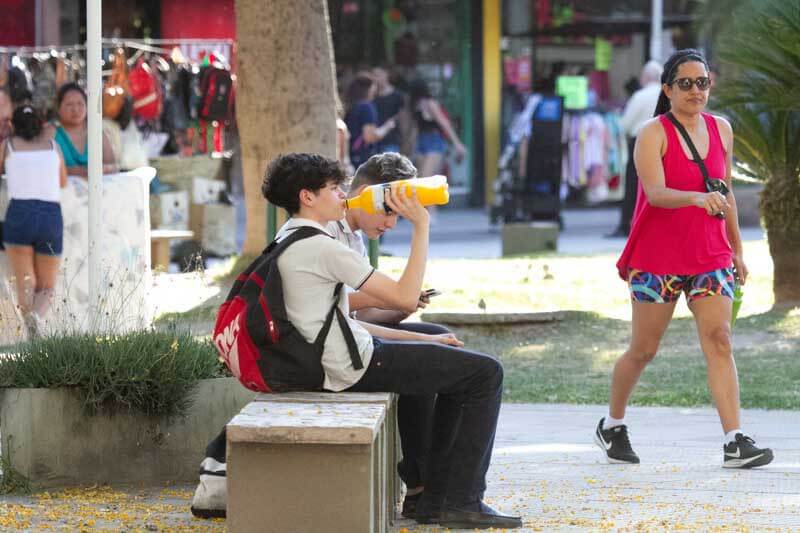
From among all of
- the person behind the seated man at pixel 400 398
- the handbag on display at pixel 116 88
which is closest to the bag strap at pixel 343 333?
the person behind the seated man at pixel 400 398

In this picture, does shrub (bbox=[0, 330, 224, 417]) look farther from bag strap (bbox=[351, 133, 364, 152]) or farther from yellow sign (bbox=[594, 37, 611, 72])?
yellow sign (bbox=[594, 37, 611, 72])

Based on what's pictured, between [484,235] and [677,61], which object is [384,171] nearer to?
[677,61]

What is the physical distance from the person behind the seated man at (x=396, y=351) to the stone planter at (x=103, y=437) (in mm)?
1095

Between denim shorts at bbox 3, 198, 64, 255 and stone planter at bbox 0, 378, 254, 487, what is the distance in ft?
12.5

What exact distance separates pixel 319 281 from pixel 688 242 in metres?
1.96

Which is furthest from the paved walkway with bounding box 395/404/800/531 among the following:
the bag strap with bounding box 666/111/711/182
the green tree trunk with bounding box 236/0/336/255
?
the green tree trunk with bounding box 236/0/336/255

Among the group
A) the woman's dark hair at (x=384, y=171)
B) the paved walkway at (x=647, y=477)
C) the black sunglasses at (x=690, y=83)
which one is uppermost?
the black sunglasses at (x=690, y=83)

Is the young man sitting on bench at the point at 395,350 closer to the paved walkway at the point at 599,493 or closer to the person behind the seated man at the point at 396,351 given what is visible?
the person behind the seated man at the point at 396,351

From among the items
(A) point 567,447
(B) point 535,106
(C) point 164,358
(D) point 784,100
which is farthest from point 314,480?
(B) point 535,106

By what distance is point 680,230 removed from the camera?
20.0 ft

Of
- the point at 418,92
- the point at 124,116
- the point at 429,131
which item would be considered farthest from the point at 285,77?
the point at 418,92

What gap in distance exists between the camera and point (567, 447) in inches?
266

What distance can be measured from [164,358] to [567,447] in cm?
201

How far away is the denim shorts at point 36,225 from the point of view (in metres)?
9.36
